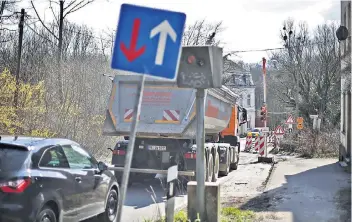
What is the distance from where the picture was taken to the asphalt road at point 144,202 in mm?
9513

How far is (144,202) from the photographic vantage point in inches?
453

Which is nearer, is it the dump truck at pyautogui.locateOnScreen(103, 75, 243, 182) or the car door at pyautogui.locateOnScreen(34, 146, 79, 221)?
the car door at pyautogui.locateOnScreen(34, 146, 79, 221)

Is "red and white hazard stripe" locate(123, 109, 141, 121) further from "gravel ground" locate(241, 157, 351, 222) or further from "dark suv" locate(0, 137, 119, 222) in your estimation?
"dark suv" locate(0, 137, 119, 222)

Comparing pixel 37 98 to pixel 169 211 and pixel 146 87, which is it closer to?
pixel 146 87

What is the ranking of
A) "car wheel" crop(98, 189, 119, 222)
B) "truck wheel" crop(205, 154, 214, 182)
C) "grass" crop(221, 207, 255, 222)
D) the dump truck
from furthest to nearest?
"truck wheel" crop(205, 154, 214, 182)
the dump truck
"car wheel" crop(98, 189, 119, 222)
"grass" crop(221, 207, 255, 222)

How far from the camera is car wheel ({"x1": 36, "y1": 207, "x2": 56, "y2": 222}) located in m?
6.12

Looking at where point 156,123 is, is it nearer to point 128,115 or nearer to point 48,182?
point 128,115

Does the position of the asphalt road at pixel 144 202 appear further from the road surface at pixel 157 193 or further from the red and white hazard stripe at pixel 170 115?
the red and white hazard stripe at pixel 170 115

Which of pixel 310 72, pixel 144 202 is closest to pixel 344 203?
pixel 144 202

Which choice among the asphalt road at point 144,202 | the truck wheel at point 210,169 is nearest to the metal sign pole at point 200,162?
the asphalt road at point 144,202

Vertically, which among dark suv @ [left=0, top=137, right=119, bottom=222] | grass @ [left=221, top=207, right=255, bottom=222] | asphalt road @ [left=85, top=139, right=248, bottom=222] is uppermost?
dark suv @ [left=0, top=137, right=119, bottom=222]

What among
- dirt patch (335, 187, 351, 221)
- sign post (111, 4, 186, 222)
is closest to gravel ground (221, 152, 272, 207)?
dirt patch (335, 187, 351, 221)

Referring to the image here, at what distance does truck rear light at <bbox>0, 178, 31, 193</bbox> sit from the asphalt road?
273 centimetres

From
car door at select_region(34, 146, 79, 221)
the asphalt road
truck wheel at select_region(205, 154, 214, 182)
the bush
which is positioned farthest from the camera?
the bush
